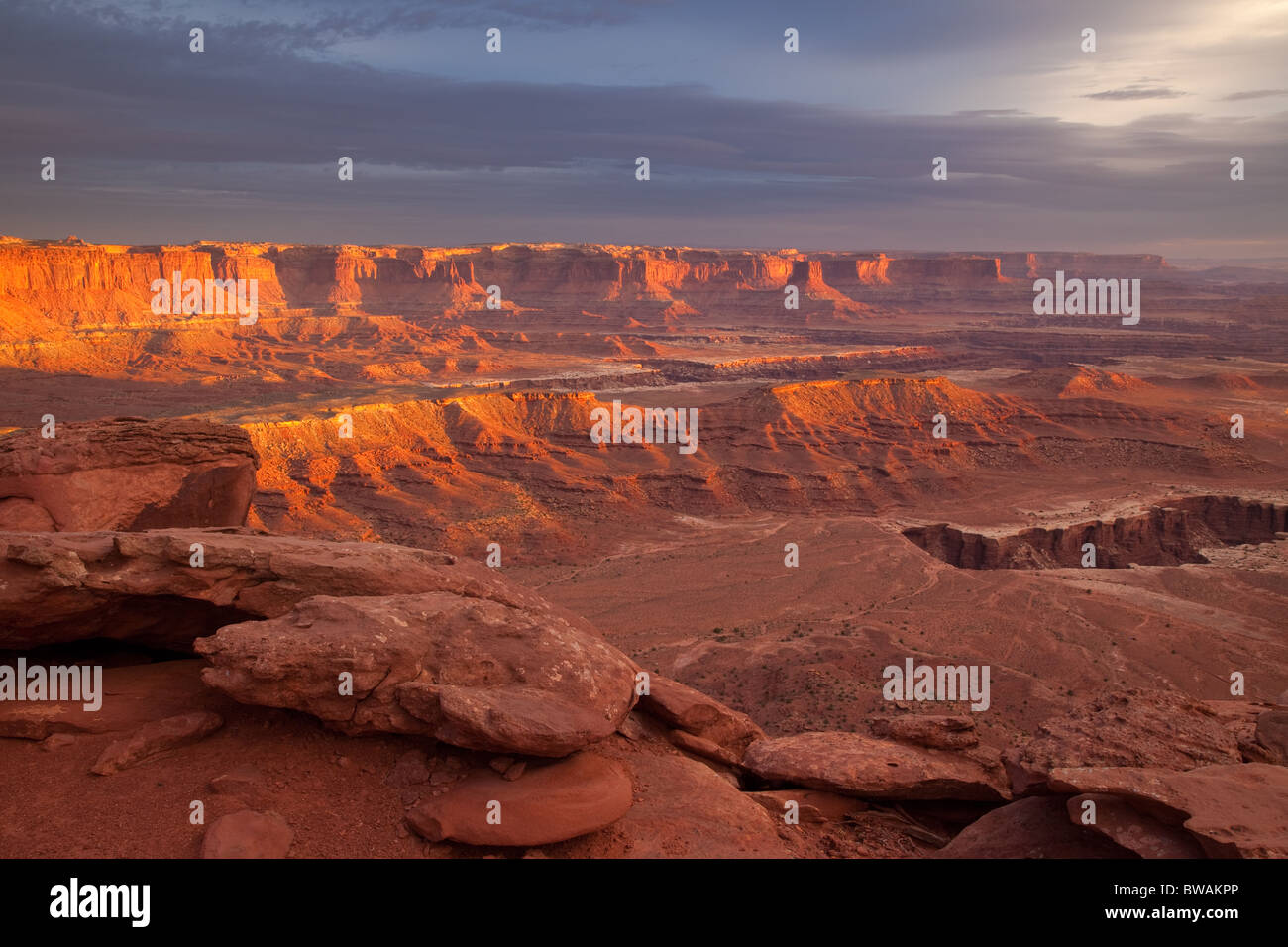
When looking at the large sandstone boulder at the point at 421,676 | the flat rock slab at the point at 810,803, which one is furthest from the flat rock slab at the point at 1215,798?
the large sandstone boulder at the point at 421,676

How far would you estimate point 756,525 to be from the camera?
162ft

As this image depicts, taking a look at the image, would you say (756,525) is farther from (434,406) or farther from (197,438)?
(197,438)

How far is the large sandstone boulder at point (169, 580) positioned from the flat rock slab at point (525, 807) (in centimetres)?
388

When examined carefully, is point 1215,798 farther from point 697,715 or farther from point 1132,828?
point 697,715

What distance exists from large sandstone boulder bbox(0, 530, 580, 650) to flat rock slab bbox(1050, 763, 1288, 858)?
875 cm

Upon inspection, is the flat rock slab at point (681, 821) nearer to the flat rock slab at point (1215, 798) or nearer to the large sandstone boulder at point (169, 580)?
the flat rock slab at point (1215, 798)

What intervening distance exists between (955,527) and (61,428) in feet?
146

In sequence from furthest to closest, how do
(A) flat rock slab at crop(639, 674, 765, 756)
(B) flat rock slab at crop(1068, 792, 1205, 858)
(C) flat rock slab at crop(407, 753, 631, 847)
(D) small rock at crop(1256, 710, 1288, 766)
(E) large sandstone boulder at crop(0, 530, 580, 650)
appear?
(A) flat rock slab at crop(639, 674, 765, 756) < (D) small rock at crop(1256, 710, 1288, 766) < (E) large sandstone boulder at crop(0, 530, 580, 650) < (C) flat rock slab at crop(407, 753, 631, 847) < (B) flat rock slab at crop(1068, 792, 1205, 858)

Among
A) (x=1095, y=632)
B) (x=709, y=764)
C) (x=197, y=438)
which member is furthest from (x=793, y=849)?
(x=1095, y=632)

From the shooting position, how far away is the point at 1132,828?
892 centimetres

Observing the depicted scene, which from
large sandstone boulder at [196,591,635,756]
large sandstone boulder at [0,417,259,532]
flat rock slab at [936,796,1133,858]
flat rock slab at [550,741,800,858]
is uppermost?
large sandstone boulder at [0,417,259,532]

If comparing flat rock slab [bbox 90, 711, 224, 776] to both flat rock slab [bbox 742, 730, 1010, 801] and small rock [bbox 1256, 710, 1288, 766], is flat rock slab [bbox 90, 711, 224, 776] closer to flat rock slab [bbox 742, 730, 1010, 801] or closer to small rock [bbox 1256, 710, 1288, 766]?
flat rock slab [bbox 742, 730, 1010, 801]

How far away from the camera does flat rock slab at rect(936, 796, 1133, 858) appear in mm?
9703

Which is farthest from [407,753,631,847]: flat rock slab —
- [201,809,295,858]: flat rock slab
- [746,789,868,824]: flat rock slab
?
[746,789,868,824]: flat rock slab
